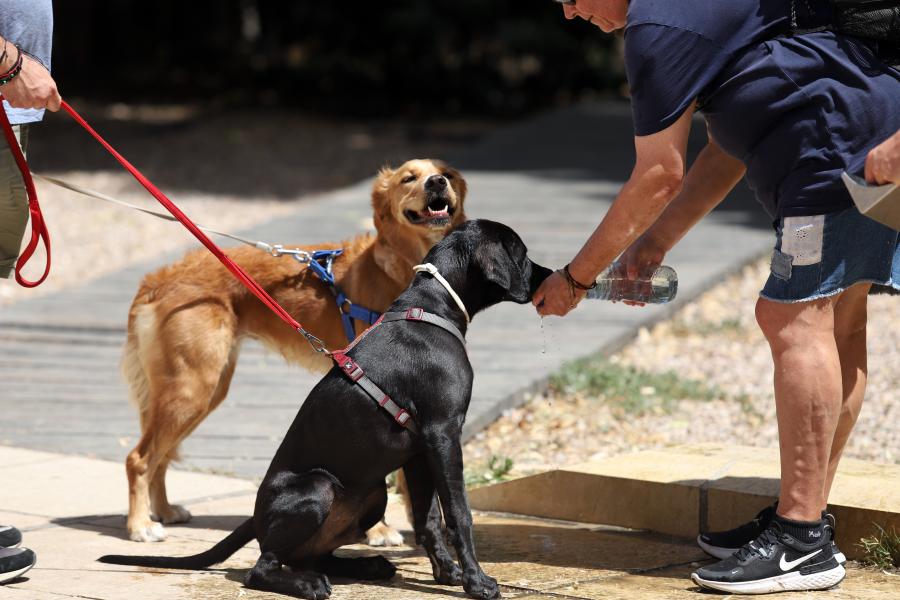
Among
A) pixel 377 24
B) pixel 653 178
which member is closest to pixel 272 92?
pixel 377 24

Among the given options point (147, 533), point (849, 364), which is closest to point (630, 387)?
point (849, 364)

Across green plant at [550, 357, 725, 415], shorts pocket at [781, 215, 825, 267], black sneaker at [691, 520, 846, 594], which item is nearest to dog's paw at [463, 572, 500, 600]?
black sneaker at [691, 520, 846, 594]

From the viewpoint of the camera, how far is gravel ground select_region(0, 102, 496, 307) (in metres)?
11.2

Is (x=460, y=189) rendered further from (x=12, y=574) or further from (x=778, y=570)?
(x=12, y=574)

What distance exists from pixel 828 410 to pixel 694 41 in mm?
1175

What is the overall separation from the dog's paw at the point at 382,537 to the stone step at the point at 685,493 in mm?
534

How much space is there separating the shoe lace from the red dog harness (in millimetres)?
1086

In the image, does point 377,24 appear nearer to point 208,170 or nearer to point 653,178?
point 208,170

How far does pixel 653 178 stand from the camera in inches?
139

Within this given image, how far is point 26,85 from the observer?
143 inches

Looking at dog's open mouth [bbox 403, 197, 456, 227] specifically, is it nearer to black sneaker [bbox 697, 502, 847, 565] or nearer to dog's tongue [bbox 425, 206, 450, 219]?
dog's tongue [bbox 425, 206, 450, 219]

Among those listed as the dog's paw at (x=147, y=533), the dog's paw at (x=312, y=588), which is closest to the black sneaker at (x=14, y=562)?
the dog's paw at (x=147, y=533)

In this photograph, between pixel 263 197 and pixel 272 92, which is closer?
pixel 263 197

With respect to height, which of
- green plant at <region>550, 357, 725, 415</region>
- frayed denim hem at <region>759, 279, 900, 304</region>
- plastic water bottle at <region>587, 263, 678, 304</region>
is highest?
frayed denim hem at <region>759, 279, 900, 304</region>
